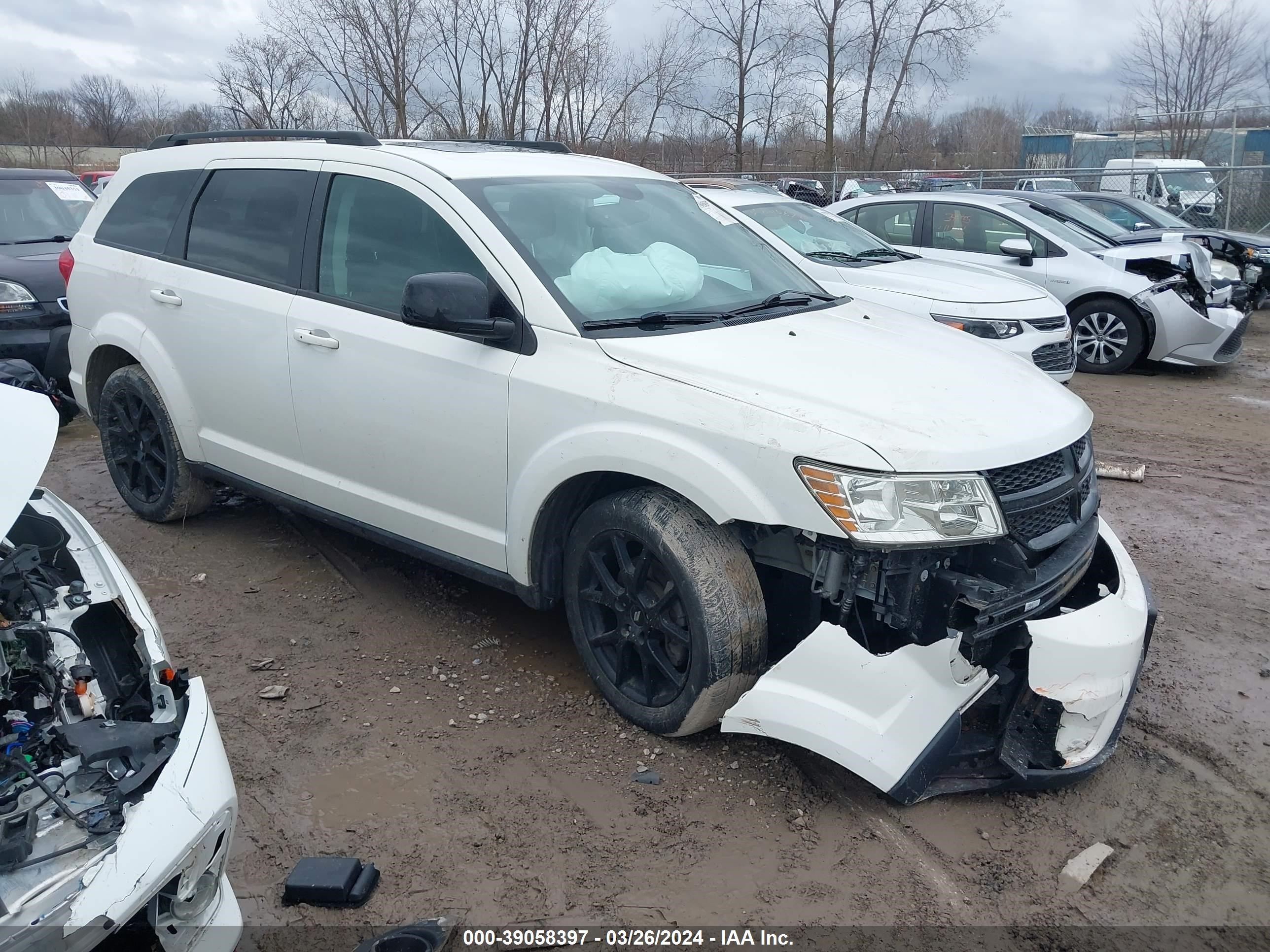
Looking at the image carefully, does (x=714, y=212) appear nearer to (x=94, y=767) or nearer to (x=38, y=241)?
(x=94, y=767)

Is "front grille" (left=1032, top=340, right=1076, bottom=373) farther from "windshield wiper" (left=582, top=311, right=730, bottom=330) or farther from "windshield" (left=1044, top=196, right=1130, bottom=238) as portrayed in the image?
"windshield wiper" (left=582, top=311, right=730, bottom=330)

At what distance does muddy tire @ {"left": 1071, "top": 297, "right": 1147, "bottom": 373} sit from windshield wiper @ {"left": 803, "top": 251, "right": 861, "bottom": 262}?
2.82 meters

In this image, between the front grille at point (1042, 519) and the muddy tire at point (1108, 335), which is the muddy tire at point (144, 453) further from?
the muddy tire at point (1108, 335)

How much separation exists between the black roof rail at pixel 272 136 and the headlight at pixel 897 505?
2.47 metres

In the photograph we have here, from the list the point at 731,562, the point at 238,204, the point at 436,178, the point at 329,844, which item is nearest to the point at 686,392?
the point at 731,562

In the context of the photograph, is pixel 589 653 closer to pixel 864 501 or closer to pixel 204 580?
pixel 864 501

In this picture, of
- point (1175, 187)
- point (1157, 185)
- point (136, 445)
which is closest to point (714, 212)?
point (136, 445)

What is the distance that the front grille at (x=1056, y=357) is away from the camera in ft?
23.9

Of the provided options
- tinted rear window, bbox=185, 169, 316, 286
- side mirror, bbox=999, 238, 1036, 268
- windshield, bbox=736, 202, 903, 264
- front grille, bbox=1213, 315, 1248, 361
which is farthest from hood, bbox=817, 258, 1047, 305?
tinted rear window, bbox=185, 169, 316, 286

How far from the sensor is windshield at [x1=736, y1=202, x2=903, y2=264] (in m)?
7.96

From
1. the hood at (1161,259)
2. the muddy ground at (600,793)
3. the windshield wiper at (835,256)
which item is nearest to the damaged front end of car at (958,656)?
the muddy ground at (600,793)

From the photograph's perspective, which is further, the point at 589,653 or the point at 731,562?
the point at 589,653

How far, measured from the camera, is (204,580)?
180 inches

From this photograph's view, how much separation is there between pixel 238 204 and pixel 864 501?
325 cm
